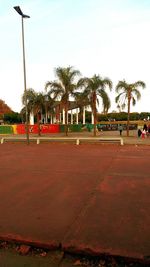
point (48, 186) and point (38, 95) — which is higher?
point (38, 95)

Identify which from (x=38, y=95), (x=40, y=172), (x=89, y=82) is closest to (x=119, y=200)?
(x=40, y=172)

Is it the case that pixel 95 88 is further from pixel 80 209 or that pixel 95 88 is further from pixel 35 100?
pixel 80 209

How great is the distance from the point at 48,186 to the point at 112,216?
2.76m

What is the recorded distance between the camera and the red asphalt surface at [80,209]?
3.96 metres

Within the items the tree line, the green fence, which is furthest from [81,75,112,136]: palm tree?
the green fence

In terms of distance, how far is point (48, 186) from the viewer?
7359 mm

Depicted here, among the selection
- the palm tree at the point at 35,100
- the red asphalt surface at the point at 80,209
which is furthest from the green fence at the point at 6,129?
the red asphalt surface at the point at 80,209

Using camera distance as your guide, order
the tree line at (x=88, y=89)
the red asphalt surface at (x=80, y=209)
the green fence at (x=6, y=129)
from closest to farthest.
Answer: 1. the red asphalt surface at (x=80, y=209)
2. the tree line at (x=88, y=89)
3. the green fence at (x=6, y=129)

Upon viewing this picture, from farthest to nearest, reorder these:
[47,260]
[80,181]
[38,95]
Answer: [38,95]
[80,181]
[47,260]

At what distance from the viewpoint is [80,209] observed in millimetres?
5387

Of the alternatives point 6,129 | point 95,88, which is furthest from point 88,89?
point 6,129

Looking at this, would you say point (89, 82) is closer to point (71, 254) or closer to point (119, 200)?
point (119, 200)

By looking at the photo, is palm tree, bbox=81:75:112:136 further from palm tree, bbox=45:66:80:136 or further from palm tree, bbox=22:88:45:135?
palm tree, bbox=22:88:45:135

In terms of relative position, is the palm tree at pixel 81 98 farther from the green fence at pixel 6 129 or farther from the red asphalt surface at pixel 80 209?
the red asphalt surface at pixel 80 209
